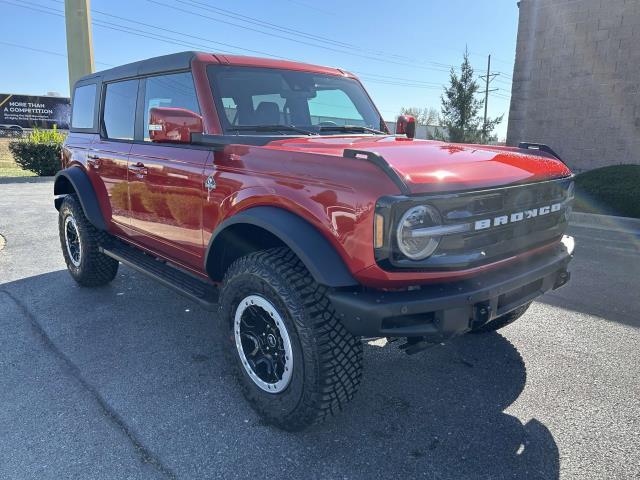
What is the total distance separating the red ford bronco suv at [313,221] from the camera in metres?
2.16

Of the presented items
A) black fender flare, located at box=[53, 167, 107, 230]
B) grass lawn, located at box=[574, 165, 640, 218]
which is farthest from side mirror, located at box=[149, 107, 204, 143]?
grass lawn, located at box=[574, 165, 640, 218]

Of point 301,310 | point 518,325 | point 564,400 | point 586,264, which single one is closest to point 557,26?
point 586,264

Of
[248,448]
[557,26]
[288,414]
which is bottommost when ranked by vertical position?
[248,448]

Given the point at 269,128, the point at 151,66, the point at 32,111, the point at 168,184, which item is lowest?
the point at 168,184

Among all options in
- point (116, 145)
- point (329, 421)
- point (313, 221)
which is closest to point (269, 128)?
point (313, 221)

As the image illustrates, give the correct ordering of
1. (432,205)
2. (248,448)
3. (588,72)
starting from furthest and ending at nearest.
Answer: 1. (588,72)
2. (248,448)
3. (432,205)

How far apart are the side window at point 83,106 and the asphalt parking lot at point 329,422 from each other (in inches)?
72.1

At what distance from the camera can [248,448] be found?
2.40 metres

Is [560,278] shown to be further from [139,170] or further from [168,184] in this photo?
[139,170]

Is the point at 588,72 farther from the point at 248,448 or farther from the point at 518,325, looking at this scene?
the point at 248,448

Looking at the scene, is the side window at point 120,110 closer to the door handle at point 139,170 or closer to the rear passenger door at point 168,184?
the rear passenger door at point 168,184

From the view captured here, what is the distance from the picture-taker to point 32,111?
42.6 meters

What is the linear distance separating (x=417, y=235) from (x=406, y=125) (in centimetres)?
248

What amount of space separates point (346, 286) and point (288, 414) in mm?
758
